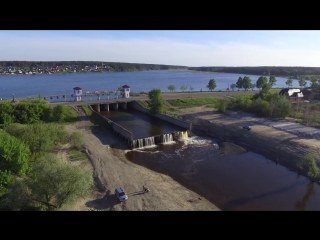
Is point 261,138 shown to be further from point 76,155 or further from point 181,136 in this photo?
point 76,155

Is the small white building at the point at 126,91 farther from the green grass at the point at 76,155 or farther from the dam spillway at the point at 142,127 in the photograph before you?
the green grass at the point at 76,155

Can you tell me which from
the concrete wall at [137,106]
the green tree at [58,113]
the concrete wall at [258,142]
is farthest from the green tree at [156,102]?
the green tree at [58,113]

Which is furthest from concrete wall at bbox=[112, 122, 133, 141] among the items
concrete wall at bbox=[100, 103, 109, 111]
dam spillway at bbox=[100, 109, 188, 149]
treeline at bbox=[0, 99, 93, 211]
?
concrete wall at bbox=[100, 103, 109, 111]

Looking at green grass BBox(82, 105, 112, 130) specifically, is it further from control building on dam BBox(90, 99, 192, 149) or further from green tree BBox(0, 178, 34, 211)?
green tree BBox(0, 178, 34, 211)

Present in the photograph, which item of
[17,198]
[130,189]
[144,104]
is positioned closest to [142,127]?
[144,104]
